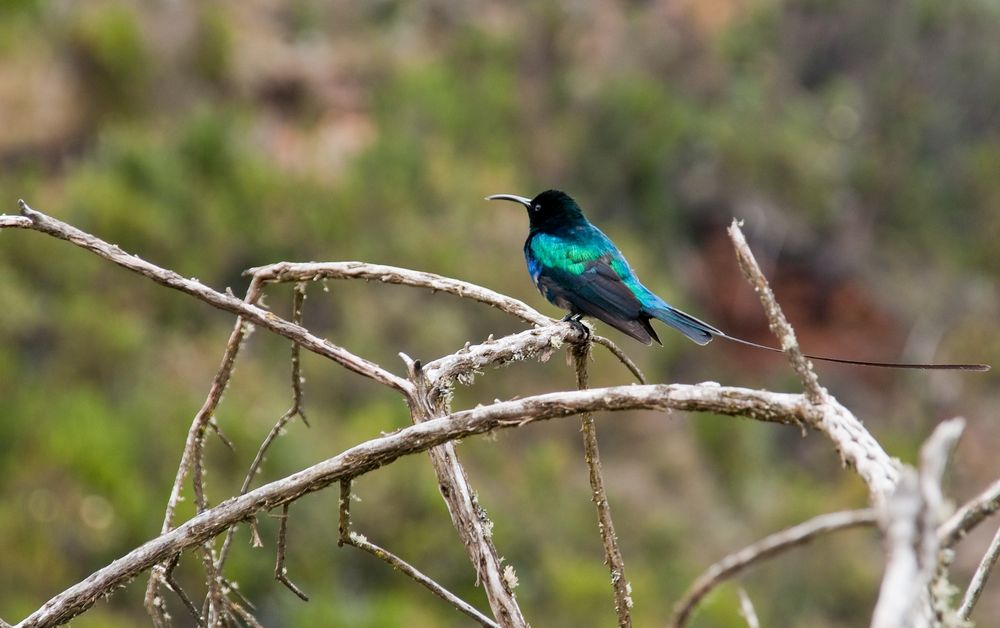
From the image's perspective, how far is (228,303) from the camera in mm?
2121

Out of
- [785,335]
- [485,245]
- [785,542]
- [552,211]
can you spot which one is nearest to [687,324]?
[552,211]

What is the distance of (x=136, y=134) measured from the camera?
47.4 ft

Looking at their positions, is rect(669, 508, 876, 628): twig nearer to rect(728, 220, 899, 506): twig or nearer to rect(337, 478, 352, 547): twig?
rect(728, 220, 899, 506): twig

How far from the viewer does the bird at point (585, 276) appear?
416 centimetres

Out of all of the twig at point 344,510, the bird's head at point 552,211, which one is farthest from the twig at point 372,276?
the bird's head at point 552,211

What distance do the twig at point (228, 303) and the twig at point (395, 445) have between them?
28 cm

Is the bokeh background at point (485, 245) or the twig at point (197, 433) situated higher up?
the bokeh background at point (485, 245)

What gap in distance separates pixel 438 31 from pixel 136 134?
8.76m

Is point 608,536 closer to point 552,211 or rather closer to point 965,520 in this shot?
point 965,520

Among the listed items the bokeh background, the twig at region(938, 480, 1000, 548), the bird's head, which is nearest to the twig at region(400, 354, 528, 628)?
the twig at region(938, 480, 1000, 548)

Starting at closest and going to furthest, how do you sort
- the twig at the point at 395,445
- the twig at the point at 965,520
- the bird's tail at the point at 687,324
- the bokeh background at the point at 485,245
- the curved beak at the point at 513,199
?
the twig at the point at 965,520 < the twig at the point at 395,445 < the bird's tail at the point at 687,324 < the curved beak at the point at 513,199 < the bokeh background at the point at 485,245

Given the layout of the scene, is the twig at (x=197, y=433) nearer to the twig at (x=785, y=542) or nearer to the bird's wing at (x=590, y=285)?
the twig at (x=785, y=542)

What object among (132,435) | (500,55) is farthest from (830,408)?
(500,55)

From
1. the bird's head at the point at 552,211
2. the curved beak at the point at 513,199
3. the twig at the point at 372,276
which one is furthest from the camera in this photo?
the bird's head at the point at 552,211
